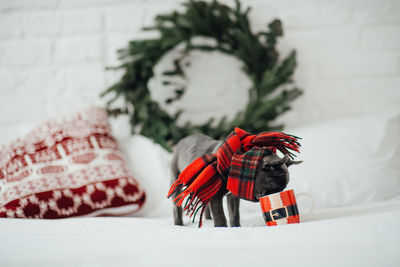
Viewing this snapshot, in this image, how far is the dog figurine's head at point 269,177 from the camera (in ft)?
1.50

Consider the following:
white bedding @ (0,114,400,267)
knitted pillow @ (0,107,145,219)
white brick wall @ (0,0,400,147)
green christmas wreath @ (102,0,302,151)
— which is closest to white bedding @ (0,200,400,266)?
white bedding @ (0,114,400,267)

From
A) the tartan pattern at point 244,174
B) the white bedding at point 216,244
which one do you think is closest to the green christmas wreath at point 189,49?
the white bedding at point 216,244

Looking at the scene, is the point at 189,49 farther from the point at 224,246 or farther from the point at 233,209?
the point at 224,246

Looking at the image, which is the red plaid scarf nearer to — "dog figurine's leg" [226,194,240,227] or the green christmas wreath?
"dog figurine's leg" [226,194,240,227]

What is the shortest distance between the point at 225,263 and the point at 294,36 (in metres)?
1.09

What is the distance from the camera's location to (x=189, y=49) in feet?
3.71

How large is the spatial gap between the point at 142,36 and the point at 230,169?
0.92 meters

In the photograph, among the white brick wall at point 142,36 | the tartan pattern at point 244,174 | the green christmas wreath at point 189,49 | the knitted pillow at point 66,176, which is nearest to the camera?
the tartan pattern at point 244,174

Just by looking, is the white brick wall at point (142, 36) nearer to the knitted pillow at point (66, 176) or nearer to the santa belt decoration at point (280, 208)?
the knitted pillow at point (66, 176)

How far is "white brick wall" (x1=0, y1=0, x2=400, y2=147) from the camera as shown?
1.20m

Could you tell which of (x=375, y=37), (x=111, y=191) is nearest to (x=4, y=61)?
(x=111, y=191)

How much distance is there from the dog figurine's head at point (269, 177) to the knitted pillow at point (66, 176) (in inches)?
14.8

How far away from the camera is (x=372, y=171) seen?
2.56 feet

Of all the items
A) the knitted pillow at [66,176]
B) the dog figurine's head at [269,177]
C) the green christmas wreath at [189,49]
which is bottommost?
the knitted pillow at [66,176]
